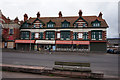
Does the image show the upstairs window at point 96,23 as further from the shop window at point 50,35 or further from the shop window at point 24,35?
the shop window at point 24,35

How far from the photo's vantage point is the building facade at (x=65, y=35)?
26.4 m

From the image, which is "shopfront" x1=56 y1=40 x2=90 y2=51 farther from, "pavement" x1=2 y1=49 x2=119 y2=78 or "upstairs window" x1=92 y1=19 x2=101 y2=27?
"pavement" x1=2 y1=49 x2=119 y2=78

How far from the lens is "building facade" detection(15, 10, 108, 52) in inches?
1040

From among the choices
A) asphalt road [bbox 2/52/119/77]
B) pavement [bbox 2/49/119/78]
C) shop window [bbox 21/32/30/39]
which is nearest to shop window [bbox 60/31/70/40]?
pavement [bbox 2/49/119/78]

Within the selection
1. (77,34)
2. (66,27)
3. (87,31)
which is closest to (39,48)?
(66,27)

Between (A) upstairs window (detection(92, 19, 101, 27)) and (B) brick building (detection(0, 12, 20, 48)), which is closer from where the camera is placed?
(A) upstairs window (detection(92, 19, 101, 27))

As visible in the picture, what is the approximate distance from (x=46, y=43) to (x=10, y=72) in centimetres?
2114

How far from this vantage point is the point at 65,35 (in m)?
28.0

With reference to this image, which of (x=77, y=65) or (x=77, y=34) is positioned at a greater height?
(x=77, y=34)

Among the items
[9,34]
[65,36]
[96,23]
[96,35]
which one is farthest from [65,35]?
[9,34]

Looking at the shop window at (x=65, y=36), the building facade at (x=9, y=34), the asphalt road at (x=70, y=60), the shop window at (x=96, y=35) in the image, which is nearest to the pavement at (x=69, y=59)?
the asphalt road at (x=70, y=60)

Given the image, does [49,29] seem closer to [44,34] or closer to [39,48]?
[44,34]

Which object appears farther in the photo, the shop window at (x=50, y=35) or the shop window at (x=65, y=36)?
the shop window at (x=50, y=35)

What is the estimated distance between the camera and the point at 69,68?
21.5 feet
